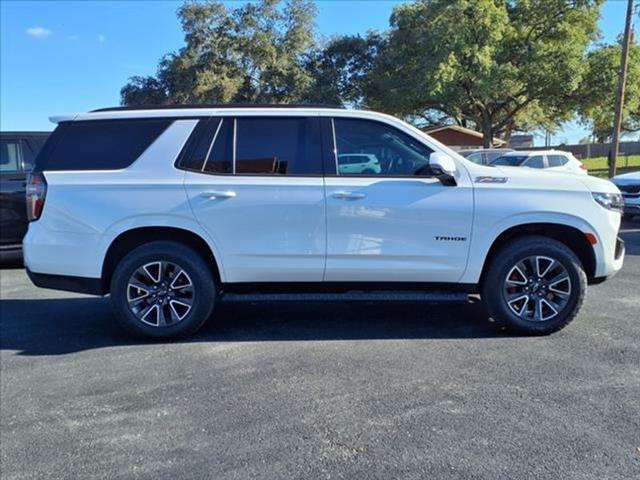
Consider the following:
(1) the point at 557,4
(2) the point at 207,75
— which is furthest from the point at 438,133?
(2) the point at 207,75

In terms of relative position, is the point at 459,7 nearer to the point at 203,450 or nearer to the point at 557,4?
the point at 557,4

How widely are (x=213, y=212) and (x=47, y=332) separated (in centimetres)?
217

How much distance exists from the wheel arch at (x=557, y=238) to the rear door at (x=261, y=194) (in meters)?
1.50

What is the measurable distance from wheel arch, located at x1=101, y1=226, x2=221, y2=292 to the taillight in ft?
2.26

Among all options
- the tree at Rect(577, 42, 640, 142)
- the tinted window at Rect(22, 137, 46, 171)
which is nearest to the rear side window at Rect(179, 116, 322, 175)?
the tinted window at Rect(22, 137, 46, 171)

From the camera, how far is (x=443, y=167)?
13.9ft

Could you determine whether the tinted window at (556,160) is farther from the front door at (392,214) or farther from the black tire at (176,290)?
the black tire at (176,290)

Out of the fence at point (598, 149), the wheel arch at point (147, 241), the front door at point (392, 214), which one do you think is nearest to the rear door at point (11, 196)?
the wheel arch at point (147, 241)

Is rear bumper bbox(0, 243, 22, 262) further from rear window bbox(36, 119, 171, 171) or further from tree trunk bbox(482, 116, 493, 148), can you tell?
tree trunk bbox(482, 116, 493, 148)

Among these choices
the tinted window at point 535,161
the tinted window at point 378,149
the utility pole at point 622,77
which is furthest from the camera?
the utility pole at point 622,77

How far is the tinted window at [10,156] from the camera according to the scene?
25.1ft

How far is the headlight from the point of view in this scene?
4.44 meters

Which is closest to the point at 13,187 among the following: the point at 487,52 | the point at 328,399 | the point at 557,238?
the point at 328,399

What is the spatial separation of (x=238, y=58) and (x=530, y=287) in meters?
33.7
